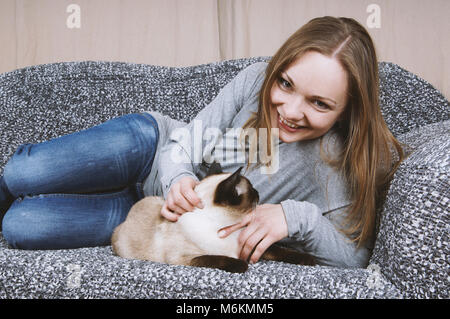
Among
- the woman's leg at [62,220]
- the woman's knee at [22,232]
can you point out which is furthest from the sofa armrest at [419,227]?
the woman's knee at [22,232]

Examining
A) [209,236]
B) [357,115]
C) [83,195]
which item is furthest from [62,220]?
[357,115]

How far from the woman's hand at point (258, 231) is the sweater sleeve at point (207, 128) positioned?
0.77 feet

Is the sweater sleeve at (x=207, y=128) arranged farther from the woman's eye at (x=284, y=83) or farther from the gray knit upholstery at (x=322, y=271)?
the gray knit upholstery at (x=322, y=271)

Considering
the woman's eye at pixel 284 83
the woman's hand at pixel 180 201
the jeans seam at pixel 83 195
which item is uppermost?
the woman's eye at pixel 284 83

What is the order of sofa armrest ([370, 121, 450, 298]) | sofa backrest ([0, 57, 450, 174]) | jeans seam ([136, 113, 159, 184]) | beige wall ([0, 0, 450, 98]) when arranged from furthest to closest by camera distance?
1. beige wall ([0, 0, 450, 98])
2. sofa backrest ([0, 57, 450, 174])
3. jeans seam ([136, 113, 159, 184])
4. sofa armrest ([370, 121, 450, 298])

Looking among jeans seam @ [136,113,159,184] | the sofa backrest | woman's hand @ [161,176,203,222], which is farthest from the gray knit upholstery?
the sofa backrest

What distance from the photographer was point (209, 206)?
74cm

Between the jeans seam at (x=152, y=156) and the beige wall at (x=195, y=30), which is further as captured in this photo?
the beige wall at (x=195, y=30)

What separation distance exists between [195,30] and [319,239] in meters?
1.16

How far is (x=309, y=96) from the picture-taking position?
2.65 ft

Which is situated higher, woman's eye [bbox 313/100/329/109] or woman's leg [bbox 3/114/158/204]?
woman's eye [bbox 313/100/329/109]

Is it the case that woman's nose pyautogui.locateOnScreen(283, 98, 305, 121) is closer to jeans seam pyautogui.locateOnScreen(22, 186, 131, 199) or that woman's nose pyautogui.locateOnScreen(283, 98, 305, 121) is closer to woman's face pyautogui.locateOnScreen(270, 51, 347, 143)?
woman's face pyautogui.locateOnScreen(270, 51, 347, 143)

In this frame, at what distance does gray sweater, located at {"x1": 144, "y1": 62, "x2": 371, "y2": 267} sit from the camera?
0.80m

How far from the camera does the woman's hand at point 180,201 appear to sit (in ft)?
2.44
